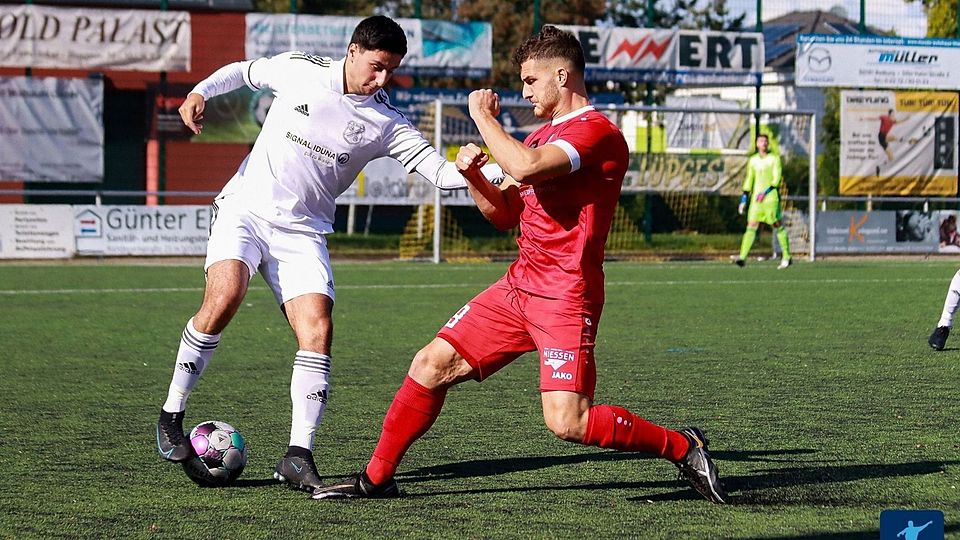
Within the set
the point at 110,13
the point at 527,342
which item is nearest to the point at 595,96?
the point at 110,13

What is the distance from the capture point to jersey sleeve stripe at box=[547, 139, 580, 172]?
16.4ft

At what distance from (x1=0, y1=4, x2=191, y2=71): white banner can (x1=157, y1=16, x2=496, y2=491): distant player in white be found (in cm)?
1791

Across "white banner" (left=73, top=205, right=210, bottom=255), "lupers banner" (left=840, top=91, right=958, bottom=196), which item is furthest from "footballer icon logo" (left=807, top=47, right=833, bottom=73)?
"white banner" (left=73, top=205, right=210, bottom=255)

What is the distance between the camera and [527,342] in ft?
17.6

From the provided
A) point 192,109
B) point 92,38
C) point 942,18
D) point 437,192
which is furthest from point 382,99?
point 942,18

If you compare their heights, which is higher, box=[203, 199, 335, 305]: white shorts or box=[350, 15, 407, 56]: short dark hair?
box=[350, 15, 407, 56]: short dark hair

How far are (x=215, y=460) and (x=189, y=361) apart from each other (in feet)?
1.52

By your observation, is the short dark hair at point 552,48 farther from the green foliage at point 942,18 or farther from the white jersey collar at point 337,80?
the green foliage at point 942,18

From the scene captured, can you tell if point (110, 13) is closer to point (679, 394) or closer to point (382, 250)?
point (382, 250)

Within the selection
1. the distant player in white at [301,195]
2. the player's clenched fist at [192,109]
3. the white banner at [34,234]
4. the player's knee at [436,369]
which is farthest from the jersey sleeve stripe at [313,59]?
the white banner at [34,234]

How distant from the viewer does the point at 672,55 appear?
84.5 ft

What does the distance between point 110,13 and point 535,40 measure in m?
19.4

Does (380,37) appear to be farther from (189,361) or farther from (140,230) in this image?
(140,230)

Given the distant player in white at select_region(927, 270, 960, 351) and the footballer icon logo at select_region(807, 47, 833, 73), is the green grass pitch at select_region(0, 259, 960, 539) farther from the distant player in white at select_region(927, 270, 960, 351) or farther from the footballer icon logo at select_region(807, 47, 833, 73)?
the footballer icon logo at select_region(807, 47, 833, 73)
